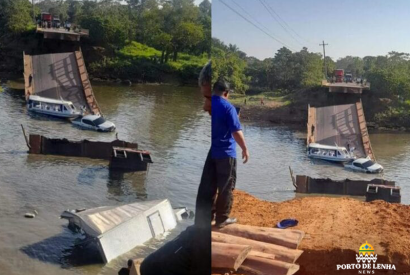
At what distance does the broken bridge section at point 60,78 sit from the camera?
287 cm

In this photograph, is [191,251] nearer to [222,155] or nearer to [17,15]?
[222,155]

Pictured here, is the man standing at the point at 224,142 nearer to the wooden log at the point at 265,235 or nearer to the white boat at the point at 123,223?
the wooden log at the point at 265,235

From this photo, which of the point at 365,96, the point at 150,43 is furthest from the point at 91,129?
the point at 365,96

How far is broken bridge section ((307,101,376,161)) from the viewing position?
9.34 feet

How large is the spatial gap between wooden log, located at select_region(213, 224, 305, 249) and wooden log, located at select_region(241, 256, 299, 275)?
0.51ft

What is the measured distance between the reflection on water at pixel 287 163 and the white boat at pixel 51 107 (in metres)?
0.99

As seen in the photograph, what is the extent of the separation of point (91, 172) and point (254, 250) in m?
1.05

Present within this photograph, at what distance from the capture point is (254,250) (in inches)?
99.3

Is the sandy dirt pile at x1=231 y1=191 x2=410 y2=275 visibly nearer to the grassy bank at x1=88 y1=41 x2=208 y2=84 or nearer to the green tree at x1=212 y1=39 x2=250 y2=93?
the green tree at x1=212 y1=39 x2=250 y2=93

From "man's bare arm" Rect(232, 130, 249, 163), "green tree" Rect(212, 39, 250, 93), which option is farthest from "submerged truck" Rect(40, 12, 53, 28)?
"man's bare arm" Rect(232, 130, 249, 163)

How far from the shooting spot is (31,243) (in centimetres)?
267

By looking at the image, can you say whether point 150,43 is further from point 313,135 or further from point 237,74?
point 313,135

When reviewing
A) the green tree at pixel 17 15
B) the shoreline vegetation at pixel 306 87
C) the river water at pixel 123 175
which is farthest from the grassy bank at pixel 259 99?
the green tree at pixel 17 15

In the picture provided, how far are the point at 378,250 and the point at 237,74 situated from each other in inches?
45.0
